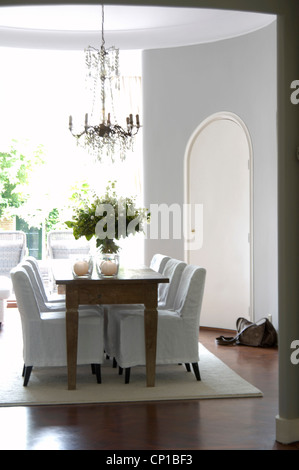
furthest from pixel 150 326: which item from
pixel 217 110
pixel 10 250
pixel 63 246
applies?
pixel 10 250

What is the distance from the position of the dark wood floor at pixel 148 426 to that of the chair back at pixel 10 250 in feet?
16.9

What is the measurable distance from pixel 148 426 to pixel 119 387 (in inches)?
37.5

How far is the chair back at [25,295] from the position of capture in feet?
15.4

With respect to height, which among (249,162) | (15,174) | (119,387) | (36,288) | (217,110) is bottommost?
(119,387)

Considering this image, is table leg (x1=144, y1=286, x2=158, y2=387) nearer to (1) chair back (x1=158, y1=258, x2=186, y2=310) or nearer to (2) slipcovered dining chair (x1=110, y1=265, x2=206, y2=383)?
(2) slipcovered dining chair (x1=110, y1=265, x2=206, y2=383)

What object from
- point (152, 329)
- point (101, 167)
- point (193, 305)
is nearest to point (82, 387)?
point (152, 329)

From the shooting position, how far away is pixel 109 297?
15.6ft

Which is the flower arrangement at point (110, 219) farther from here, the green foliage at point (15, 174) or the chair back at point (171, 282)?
the green foliage at point (15, 174)

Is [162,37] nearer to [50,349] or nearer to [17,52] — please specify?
[17,52]

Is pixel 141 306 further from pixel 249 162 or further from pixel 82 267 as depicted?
pixel 249 162

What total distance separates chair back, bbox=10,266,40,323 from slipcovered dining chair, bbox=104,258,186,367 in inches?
25.4

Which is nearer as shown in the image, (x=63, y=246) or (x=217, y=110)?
(x=217, y=110)

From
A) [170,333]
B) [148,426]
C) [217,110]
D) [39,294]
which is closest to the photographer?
[148,426]

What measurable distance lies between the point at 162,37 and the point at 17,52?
1918mm
